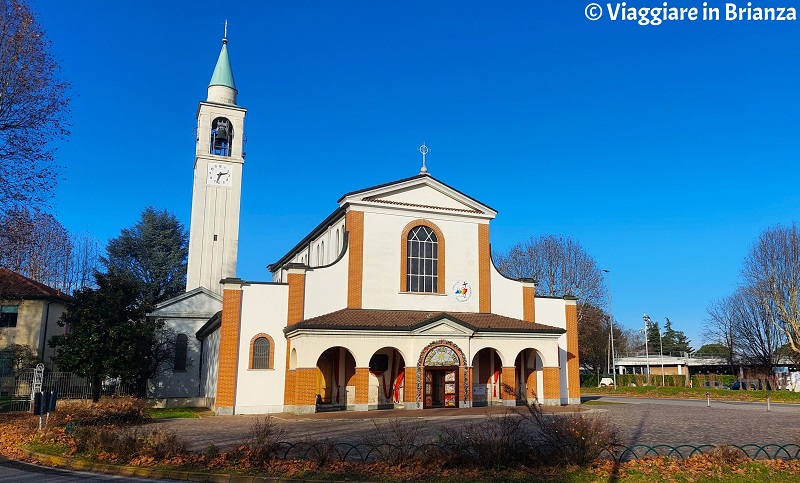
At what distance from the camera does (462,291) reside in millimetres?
31938

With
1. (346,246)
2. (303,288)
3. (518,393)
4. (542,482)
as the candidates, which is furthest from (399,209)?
(542,482)

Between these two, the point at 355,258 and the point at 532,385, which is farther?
the point at 532,385

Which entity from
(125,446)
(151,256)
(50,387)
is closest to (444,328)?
(125,446)

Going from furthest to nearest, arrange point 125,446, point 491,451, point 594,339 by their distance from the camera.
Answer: point 594,339
point 125,446
point 491,451

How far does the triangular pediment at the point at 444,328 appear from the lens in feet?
91.7

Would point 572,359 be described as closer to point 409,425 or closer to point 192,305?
point 409,425

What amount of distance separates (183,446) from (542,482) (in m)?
7.80

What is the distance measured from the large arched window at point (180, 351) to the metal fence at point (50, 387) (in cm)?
379

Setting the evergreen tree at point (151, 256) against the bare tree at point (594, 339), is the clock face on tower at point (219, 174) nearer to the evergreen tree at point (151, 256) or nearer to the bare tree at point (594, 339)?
the evergreen tree at point (151, 256)

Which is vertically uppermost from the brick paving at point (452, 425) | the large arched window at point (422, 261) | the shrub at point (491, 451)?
the large arched window at point (422, 261)

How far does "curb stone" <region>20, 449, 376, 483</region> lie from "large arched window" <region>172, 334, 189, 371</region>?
24.5 m

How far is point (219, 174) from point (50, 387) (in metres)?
19.6

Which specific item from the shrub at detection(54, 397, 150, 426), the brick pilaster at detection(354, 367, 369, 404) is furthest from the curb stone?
the brick pilaster at detection(354, 367, 369, 404)

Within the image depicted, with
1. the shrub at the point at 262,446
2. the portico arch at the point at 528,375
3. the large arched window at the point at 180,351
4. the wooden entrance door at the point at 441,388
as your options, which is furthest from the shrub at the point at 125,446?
the large arched window at the point at 180,351
